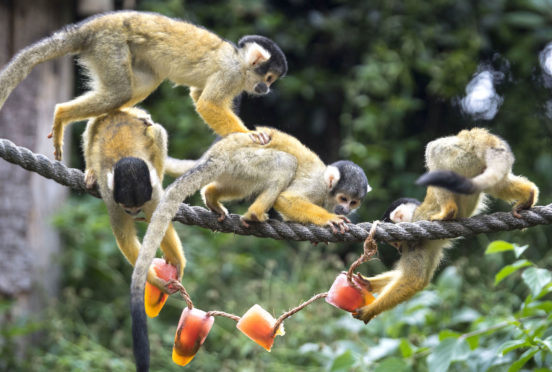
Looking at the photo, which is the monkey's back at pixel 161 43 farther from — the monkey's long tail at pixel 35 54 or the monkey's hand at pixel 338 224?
the monkey's hand at pixel 338 224

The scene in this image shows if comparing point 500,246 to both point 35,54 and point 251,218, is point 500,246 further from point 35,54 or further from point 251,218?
point 35,54

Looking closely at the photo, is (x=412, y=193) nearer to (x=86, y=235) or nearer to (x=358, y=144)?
(x=358, y=144)

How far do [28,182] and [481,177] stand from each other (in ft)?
16.7

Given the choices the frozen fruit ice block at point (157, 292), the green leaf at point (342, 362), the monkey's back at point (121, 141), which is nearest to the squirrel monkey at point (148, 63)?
the monkey's back at point (121, 141)

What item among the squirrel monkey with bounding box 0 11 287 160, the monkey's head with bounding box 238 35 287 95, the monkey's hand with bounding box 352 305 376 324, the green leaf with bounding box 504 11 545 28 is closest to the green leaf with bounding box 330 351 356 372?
the monkey's hand with bounding box 352 305 376 324

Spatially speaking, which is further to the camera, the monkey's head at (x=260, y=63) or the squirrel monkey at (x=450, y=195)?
the monkey's head at (x=260, y=63)

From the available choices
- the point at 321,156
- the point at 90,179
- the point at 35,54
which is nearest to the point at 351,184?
the point at 90,179

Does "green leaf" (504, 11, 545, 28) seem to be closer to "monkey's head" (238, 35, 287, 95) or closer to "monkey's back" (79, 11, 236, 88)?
"monkey's head" (238, 35, 287, 95)

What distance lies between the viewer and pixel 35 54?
3965 millimetres

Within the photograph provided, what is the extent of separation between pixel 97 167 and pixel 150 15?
126cm

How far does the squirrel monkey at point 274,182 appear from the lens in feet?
11.8

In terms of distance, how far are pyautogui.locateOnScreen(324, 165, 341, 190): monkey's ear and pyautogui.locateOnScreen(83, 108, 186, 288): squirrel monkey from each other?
37.8 inches

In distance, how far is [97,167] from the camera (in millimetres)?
3826

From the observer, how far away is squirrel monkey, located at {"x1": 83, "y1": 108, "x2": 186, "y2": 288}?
343 cm
